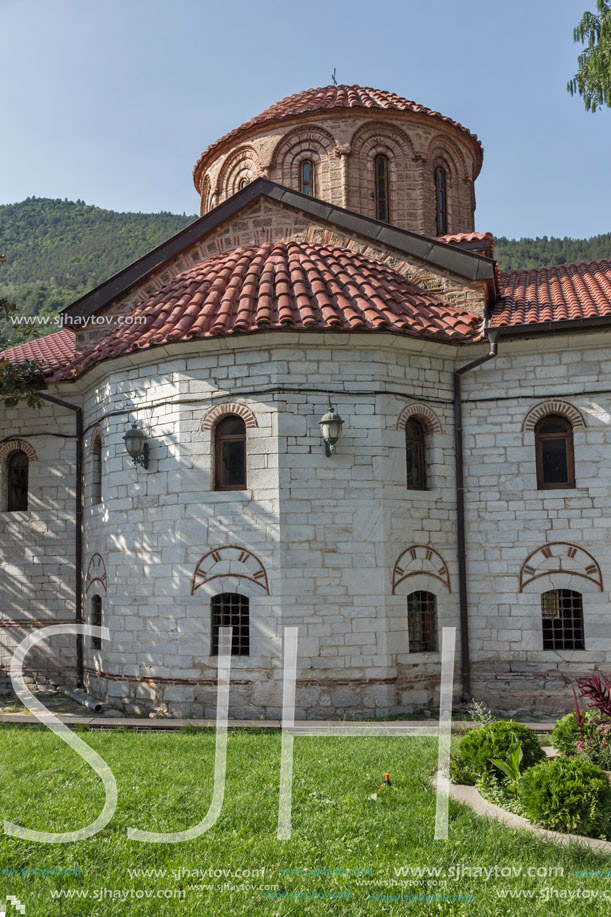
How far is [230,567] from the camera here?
10.2 metres

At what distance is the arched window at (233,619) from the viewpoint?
10.2m

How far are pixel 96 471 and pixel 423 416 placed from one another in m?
5.47

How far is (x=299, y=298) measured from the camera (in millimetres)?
10688

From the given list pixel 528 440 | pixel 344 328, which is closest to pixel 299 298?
pixel 344 328

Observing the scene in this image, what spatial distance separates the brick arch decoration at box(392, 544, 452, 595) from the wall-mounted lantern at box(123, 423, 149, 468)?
12.7ft

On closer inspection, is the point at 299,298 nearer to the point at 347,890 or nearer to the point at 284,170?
the point at 284,170

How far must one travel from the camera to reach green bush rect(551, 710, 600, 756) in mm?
7258

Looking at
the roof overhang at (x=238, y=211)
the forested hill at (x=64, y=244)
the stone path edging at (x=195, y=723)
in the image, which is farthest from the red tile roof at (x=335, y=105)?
the forested hill at (x=64, y=244)

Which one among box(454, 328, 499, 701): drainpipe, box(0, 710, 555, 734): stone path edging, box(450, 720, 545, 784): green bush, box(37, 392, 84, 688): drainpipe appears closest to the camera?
box(450, 720, 545, 784): green bush

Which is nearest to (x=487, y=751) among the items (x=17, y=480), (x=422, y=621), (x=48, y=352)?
(x=422, y=621)

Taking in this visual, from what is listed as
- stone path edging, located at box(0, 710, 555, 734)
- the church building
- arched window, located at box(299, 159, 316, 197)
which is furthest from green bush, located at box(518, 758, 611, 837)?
arched window, located at box(299, 159, 316, 197)

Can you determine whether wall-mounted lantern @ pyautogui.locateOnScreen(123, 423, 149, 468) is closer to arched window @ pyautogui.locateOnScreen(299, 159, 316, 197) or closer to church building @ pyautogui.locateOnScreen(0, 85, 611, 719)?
church building @ pyautogui.locateOnScreen(0, 85, 611, 719)

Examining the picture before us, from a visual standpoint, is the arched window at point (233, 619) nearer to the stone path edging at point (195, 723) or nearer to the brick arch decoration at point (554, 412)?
the stone path edging at point (195, 723)

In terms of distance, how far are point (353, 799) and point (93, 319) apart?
31.0 feet
